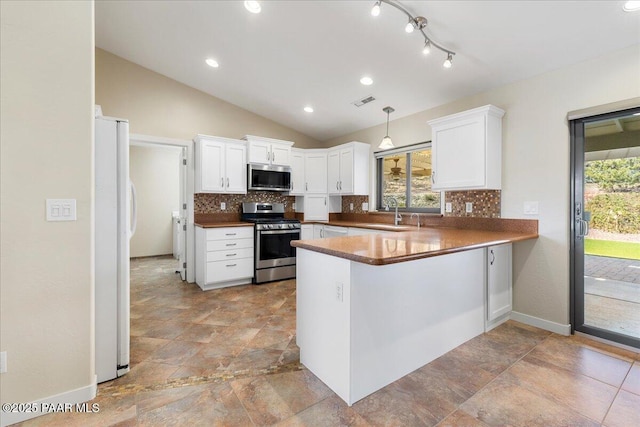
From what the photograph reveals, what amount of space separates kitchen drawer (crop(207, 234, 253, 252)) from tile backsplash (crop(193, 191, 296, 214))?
76 cm

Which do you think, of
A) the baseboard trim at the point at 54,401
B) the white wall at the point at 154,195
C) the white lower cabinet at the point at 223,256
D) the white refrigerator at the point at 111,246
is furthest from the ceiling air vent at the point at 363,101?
the white wall at the point at 154,195

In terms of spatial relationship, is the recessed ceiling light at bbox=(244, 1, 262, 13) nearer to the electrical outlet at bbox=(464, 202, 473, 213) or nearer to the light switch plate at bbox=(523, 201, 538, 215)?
the electrical outlet at bbox=(464, 202, 473, 213)

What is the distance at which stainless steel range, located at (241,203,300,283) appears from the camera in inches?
169

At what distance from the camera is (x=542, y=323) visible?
280 centimetres

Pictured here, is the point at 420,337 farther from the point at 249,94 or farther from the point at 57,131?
the point at 249,94

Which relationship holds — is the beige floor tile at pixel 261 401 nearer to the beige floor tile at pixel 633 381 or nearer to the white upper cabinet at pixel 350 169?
the beige floor tile at pixel 633 381

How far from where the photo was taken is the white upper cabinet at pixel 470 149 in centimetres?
290

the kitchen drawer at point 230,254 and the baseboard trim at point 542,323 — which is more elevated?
the kitchen drawer at point 230,254

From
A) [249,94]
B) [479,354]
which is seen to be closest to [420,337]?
[479,354]

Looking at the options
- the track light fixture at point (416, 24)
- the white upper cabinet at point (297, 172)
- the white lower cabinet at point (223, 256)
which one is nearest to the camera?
the track light fixture at point (416, 24)

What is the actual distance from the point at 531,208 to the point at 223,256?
146 inches

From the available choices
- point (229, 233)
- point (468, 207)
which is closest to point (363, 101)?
point (468, 207)

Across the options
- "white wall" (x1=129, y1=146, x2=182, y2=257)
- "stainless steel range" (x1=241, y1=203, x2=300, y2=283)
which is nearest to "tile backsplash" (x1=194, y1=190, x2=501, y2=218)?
"stainless steel range" (x1=241, y1=203, x2=300, y2=283)

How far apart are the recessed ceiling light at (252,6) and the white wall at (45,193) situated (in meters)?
1.29
